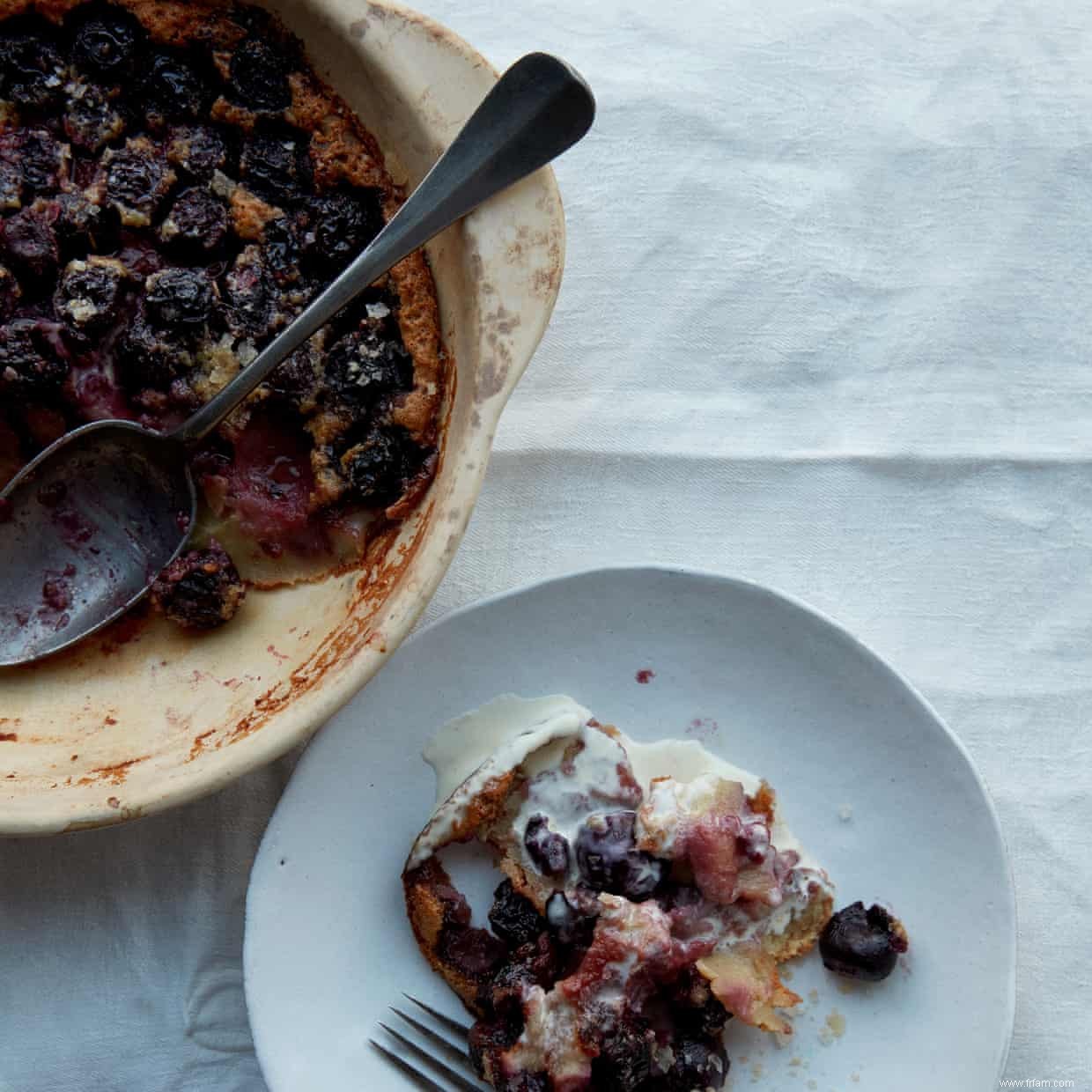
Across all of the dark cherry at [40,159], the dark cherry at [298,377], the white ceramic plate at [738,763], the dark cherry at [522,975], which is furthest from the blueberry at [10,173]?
the dark cherry at [522,975]

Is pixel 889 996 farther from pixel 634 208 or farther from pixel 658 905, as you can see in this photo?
pixel 634 208

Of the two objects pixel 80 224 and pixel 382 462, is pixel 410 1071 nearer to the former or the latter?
pixel 382 462

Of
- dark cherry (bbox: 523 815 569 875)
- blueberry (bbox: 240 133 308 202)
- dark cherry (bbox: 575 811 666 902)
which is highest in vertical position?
blueberry (bbox: 240 133 308 202)

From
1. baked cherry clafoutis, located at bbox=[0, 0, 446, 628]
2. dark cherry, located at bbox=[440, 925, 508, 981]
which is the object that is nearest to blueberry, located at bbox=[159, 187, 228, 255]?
baked cherry clafoutis, located at bbox=[0, 0, 446, 628]

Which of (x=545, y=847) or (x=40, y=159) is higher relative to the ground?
(x=40, y=159)

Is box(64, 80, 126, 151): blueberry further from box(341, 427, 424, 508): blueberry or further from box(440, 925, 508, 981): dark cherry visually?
box(440, 925, 508, 981): dark cherry

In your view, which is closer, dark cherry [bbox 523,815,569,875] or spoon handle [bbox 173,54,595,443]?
spoon handle [bbox 173,54,595,443]

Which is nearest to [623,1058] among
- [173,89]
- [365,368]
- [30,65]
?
[365,368]
